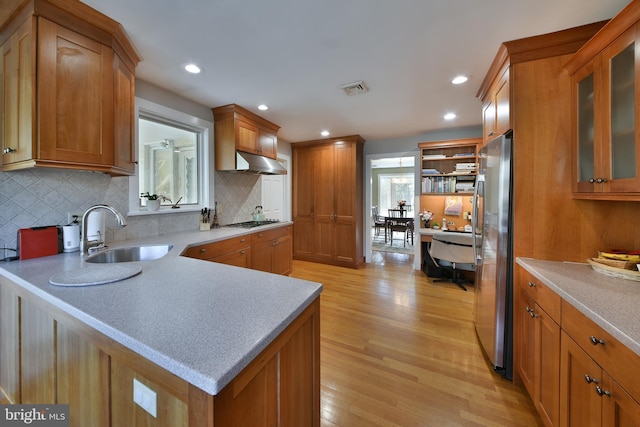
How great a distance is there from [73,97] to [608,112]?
10.3 ft

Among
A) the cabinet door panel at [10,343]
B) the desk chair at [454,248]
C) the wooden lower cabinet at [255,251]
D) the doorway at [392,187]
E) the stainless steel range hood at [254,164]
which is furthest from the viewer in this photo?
the doorway at [392,187]

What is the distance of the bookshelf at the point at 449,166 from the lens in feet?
12.9

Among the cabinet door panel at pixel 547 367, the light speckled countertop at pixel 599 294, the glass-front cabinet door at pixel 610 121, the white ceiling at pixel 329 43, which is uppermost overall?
the white ceiling at pixel 329 43

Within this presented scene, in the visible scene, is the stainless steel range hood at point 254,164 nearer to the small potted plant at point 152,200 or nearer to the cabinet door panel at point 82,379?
the small potted plant at point 152,200

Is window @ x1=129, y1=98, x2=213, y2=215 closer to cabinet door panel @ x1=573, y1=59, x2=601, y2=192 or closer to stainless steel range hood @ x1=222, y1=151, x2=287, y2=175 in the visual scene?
stainless steel range hood @ x1=222, y1=151, x2=287, y2=175

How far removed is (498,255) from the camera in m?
1.80

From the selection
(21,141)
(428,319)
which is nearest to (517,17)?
(428,319)

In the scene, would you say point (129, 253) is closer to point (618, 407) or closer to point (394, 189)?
point (618, 407)

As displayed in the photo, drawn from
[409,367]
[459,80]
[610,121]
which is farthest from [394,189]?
[610,121]

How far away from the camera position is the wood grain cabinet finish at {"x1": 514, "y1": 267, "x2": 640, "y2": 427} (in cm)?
83

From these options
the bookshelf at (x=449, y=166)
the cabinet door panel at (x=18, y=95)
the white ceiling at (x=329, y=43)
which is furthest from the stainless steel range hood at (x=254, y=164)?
the bookshelf at (x=449, y=166)

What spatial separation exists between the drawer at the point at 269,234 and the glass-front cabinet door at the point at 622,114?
300 cm

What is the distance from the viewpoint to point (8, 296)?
135 cm

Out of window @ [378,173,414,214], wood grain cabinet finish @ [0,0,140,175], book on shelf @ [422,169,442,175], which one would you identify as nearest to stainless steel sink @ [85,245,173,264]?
wood grain cabinet finish @ [0,0,140,175]
